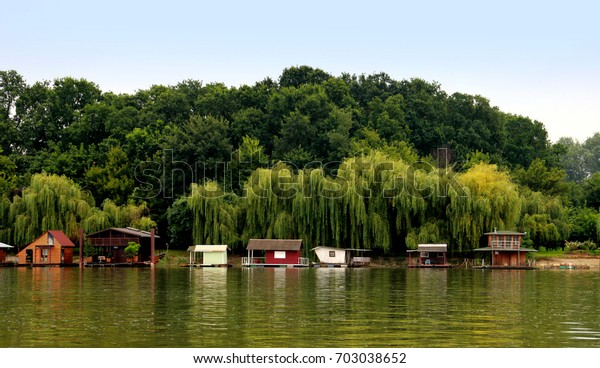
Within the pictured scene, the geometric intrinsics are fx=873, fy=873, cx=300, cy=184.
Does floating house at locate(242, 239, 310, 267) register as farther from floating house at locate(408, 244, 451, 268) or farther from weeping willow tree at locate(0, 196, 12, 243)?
weeping willow tree at locate(0, 196, 12, 243)

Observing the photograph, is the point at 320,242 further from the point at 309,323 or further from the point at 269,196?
the point at 309,323

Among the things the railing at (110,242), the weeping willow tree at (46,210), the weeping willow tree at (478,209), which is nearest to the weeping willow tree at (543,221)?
the weeping willow tree at (478,209)

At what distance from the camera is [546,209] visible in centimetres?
7719

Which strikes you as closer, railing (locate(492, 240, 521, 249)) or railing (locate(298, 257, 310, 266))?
railing (locate(492, 240, 521, 249))

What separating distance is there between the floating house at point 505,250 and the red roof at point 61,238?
33100 millimetres

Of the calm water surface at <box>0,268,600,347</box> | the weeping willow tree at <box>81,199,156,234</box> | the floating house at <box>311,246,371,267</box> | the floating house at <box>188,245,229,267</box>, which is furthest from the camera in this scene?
the weeping willow tree at <box>81,199,156,234</box>

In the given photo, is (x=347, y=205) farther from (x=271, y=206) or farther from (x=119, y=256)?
(x=119, y=256)

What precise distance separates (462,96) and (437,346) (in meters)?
93.7

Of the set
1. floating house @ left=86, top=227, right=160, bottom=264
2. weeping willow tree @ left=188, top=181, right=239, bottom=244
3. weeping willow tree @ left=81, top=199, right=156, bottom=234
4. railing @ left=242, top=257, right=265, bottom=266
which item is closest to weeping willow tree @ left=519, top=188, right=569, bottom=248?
railing @ left=242, top=257, right=265, bottom=266

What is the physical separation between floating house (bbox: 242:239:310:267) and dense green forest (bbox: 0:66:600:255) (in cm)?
99

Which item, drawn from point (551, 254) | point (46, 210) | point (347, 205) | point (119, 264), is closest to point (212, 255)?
point (119, 264)

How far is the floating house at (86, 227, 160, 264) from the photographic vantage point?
237 ft

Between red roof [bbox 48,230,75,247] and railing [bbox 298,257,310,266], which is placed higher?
red roof [bbox 48,230,75,247]

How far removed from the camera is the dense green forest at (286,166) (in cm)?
7069
